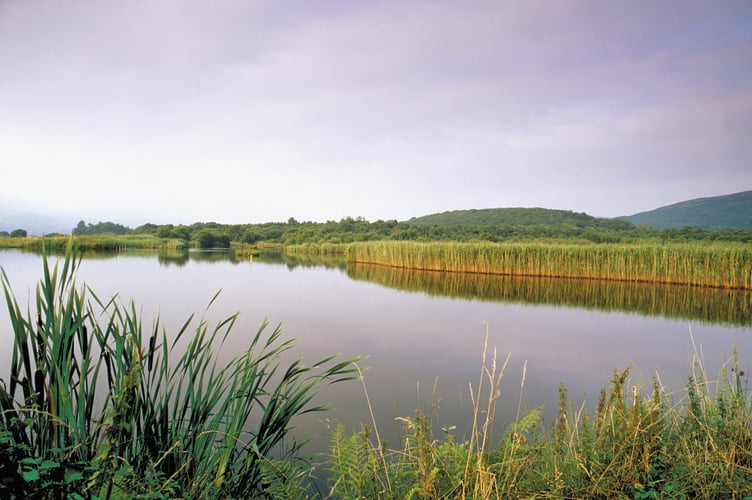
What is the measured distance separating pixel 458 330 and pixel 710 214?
107394mm

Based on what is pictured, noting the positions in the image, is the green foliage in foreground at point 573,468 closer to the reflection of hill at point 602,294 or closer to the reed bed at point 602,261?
the reflection of hill at point 602,294

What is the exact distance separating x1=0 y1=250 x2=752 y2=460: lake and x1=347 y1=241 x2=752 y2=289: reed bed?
2.92 feet

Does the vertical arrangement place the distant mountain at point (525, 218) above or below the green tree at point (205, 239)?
above

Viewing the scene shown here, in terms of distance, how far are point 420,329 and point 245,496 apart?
654 centimetres

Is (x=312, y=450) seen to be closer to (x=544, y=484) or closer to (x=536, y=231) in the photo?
(x=544, y=484)

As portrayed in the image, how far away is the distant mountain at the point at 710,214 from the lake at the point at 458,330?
76105mm

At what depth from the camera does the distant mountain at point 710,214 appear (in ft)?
255

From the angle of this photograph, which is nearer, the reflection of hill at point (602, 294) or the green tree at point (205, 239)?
the reflection of hill at point (602, 294)

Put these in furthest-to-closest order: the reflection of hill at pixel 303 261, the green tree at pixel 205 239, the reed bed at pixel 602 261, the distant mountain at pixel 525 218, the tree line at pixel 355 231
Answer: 1. the distant mountain at pixel 525 218
2. the green tree at pixel 205 239
3. the tree line at pixel 355 231
4. the reflection of hill at pixel 303 261
5. the reed bed at pixel 602 261

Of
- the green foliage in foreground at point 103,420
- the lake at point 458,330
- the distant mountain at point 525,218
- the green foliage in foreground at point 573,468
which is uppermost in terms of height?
the distant mountain at point 525,218

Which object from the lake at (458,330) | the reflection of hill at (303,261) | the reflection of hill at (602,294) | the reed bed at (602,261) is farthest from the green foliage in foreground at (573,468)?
the reflection of hill at (303,261)

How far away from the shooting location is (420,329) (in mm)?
8562

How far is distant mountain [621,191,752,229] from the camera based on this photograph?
7762 centimetres

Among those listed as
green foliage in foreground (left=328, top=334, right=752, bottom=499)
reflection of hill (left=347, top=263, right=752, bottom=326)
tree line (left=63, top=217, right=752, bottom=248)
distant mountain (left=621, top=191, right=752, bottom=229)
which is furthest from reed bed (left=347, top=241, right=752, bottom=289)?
distant mountain (left=621, top=191, right=752, bottom=229)
